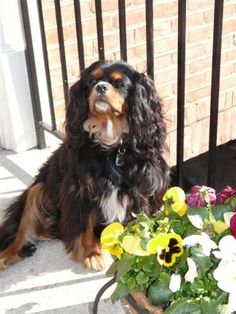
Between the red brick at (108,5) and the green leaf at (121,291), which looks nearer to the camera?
the green leaf at (121,291)

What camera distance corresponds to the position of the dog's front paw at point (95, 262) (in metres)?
1.84

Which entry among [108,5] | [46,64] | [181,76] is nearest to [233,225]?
[181,76]

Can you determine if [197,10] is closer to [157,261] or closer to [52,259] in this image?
[52,259]

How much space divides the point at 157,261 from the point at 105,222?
855 millimetres

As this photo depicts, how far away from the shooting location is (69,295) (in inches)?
67.3

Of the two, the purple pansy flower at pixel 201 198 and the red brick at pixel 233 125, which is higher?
the purple pansy flower at pixel 201 198

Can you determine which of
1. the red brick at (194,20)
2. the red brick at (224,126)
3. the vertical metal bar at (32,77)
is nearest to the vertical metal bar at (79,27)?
the vertical metal bar at (32,77)

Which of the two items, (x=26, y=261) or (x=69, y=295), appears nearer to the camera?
(x=69, y=295)

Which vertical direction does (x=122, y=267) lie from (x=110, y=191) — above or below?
above

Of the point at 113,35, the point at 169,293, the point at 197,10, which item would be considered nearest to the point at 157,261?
the point at 169,293

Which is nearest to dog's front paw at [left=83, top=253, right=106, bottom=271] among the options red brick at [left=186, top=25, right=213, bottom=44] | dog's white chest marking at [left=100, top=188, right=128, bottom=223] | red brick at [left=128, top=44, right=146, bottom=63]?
dog's white chest marking at [left=100, top=188, right=128, bottom=223]

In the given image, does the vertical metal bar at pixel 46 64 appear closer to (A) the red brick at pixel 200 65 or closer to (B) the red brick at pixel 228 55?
(A) the red brick at pixel 200 65

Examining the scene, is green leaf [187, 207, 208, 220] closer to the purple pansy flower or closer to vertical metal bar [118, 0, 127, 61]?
the purple pansy flower

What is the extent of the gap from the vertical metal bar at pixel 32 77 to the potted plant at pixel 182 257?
60.9 inches
